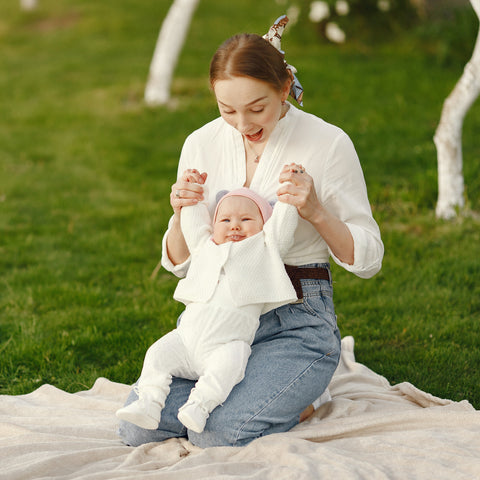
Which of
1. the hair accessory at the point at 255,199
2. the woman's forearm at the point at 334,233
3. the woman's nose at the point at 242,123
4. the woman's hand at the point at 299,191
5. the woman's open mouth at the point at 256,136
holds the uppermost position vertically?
the woman's nose at the point at 242,123

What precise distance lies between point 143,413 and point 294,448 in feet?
2.09

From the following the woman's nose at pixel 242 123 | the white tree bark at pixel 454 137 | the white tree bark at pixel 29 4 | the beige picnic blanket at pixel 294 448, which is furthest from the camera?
the white tree bark at pixel 29 4

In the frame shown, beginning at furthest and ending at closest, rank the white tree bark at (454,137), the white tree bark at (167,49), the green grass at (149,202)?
the white tree bark at (167,49) → the white tree bark at (454,137) → the green grass at (149,202)

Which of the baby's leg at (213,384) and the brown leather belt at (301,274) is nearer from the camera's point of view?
the baby's leg at (213,384)

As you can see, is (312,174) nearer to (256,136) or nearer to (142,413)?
(256,136)

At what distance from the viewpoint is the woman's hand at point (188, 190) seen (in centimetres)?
325

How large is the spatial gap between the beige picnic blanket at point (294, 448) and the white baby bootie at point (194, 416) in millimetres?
157

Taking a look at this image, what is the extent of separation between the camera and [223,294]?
319 centimetres

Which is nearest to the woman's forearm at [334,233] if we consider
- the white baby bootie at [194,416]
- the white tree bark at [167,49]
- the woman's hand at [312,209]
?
the woman's hand at [312,209]

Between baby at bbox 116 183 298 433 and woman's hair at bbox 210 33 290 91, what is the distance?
0.50 m

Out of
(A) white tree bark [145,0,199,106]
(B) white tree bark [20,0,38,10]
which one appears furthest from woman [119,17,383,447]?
(B) white tree bark [20,0,38,10]

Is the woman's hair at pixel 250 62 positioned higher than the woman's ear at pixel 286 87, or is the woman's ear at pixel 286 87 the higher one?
the woman's hair at pixel 250 62

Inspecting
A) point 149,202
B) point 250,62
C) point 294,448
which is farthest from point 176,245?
point 149,202

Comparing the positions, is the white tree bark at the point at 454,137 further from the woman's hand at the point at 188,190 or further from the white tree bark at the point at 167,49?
the white tree bark at the point at 167,49
